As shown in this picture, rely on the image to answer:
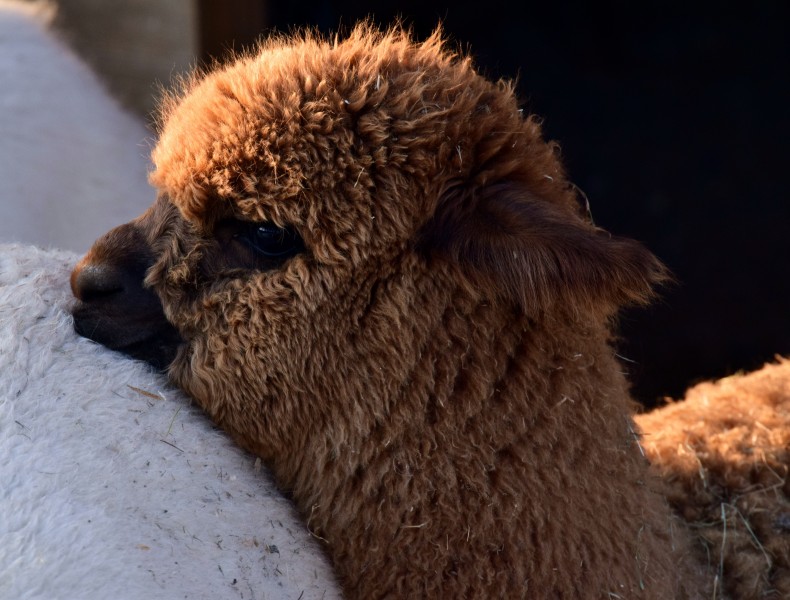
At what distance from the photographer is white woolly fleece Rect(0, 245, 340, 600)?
1502mm

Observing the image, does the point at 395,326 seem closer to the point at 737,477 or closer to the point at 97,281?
the point at 97,281

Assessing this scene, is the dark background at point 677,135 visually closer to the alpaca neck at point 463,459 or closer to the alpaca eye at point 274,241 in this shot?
the alpaca neck at point 463,459

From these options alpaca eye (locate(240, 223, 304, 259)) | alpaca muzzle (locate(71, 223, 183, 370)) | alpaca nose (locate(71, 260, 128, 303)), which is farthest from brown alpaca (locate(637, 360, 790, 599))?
alpaca nose (locate(71, 260, 128, 303))

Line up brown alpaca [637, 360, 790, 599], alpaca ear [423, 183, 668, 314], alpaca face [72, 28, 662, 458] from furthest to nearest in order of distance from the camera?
brown alpaca [637, 360, 790, 599], alpaca face [72, 28, 662, 458], alpaca ear [423, 183, 668, 314]

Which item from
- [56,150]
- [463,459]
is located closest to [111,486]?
[463,459]

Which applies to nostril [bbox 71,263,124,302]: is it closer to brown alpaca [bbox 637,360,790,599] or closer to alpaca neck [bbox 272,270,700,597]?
alpaca neck [bbox 272,270,700,597]

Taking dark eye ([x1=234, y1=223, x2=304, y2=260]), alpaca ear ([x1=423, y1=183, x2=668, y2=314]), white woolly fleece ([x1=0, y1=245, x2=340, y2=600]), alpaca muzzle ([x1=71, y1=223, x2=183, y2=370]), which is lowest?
white woolly fleece ([x1=0, y1=245, x2=340, y2=600])

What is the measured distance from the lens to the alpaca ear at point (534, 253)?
164 cm

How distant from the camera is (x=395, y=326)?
1758 mm

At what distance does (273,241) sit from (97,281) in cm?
40

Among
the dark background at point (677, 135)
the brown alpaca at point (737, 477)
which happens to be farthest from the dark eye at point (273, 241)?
the dark background at point (677, 135)

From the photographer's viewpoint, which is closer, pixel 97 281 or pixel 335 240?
pixel 335 240

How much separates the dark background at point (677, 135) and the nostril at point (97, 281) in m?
3.91

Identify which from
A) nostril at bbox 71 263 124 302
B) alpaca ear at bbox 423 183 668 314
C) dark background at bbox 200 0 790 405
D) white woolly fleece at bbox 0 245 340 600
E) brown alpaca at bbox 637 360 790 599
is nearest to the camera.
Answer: white woolly fleece at bbox 0 245 340 600
